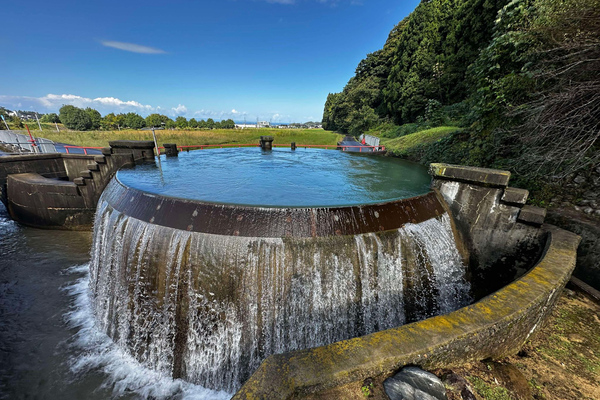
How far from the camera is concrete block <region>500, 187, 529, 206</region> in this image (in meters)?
5.25

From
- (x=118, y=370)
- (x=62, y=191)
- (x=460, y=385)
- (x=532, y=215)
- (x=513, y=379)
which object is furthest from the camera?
(x=62, y=191)

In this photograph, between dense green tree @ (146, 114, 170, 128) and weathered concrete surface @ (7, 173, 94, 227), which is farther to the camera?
dense green tree @ (146, 114, 170, 128)

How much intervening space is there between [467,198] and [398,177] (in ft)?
11.5

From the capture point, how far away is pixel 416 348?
218cm

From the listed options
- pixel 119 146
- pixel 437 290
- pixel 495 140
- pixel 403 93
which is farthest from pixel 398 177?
pixel 403 93

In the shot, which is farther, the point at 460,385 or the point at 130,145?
the point at 130,145

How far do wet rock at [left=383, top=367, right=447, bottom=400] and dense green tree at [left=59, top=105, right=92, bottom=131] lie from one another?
93852mm

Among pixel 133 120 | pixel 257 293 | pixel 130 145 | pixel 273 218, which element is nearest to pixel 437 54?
pixel 130 145

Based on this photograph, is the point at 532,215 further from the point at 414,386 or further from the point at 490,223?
the point at 414,386

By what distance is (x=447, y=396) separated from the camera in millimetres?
2033

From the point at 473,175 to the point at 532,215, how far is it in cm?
145

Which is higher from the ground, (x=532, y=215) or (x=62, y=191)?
(x=532, y=215)

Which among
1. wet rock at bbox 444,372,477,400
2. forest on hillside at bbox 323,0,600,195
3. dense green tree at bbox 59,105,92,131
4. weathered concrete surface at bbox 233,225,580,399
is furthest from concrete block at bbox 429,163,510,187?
dense green tree at bbox 59,105,92,131

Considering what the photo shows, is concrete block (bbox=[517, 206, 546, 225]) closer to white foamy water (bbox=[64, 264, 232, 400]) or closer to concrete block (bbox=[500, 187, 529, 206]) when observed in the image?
concrete block (bbox=[500, 187, 529, 206])
